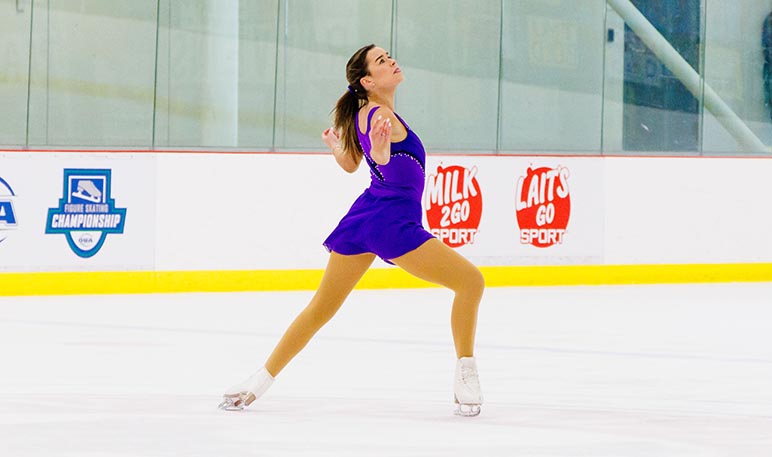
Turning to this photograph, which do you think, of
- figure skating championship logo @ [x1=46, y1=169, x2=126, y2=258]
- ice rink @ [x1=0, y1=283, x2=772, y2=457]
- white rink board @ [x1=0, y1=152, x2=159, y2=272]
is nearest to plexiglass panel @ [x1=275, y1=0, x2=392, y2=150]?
white rink board @ [x1=0, y1=152, x2=159, y2=272]

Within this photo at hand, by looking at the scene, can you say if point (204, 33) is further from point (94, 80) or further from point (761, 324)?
point (761, 324)

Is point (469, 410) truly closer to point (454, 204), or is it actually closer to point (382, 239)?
point (382, 239)

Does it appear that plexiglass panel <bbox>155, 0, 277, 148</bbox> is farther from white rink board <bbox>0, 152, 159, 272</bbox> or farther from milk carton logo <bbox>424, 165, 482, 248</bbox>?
milk carton logo <bbox>424, 165, 482, 248</bbox>

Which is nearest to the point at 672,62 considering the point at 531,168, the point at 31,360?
the point at 531,168

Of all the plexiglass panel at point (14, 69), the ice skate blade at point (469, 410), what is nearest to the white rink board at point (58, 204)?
the plexiglass panel at point (14, 69)

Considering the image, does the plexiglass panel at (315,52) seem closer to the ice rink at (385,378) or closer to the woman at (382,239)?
the ice rink at (385,378)

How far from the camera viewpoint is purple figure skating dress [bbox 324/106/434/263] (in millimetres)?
6184

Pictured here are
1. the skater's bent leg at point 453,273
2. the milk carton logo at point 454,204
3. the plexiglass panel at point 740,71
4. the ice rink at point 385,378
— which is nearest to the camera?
the ice rink at point 385,378

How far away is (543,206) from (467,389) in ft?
26.7

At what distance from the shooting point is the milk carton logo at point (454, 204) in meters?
13.8

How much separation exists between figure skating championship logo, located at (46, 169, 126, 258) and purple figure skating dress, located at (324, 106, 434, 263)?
20.7ft

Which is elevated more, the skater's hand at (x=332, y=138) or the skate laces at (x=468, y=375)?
the skater's hand at (x=332, y=138)

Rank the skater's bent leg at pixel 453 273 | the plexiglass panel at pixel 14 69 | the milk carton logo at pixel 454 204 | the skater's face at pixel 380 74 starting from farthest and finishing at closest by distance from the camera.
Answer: the milk carton logo at pixel 454 204 < the plexiglass panel at pixel 14 69 < the skater's face at pixel 380 74 < the skater's bent leg at pixel 453 273

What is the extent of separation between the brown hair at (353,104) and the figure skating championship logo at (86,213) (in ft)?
20.6
